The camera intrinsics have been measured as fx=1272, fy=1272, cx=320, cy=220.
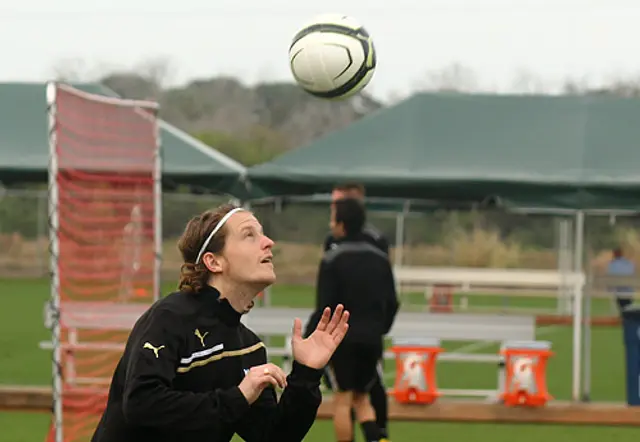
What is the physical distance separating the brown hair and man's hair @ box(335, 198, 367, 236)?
4140 mm

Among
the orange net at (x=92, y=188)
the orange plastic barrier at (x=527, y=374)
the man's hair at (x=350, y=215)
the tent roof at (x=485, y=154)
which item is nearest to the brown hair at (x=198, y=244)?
the orange net at (x=92, y=188)

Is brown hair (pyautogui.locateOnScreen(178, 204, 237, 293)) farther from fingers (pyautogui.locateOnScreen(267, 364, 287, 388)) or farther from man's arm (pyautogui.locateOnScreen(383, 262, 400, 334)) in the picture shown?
man's arm (pyautogui.locateOnScreen(383, 262, 400, 334))

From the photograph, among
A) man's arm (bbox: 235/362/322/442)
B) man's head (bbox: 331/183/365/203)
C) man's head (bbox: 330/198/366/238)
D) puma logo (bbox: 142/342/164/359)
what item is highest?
man's head (bbox: 331/183/365/203)

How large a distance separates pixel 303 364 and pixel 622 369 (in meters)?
12.0

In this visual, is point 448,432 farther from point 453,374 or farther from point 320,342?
point 320,342

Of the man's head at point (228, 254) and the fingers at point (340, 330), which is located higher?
the man's head at point (228, 254)

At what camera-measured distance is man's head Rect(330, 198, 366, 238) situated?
840 centimetres

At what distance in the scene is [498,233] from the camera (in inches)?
1294

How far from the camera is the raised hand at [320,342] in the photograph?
13.5ft

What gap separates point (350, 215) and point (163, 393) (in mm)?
4649

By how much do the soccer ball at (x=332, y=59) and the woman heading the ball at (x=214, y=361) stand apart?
110 inches

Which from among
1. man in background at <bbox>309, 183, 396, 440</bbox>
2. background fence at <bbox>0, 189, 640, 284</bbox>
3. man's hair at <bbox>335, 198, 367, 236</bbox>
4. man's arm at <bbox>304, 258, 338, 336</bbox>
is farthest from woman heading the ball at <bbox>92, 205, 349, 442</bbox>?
background fence at <bbox>0, 189, 640, 284</bbox>

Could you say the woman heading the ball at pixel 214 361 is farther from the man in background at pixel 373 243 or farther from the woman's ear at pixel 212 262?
the man in background at pixel 373 243

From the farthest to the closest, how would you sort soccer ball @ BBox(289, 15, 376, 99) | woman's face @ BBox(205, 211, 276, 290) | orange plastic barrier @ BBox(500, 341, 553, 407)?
orange plastic barrier @ BBox(500, 341, 553, 407) → soccer ball @ BBox(289, 15, 376, 99) → woman's face @ BBox(205, 211, 276, 290)
